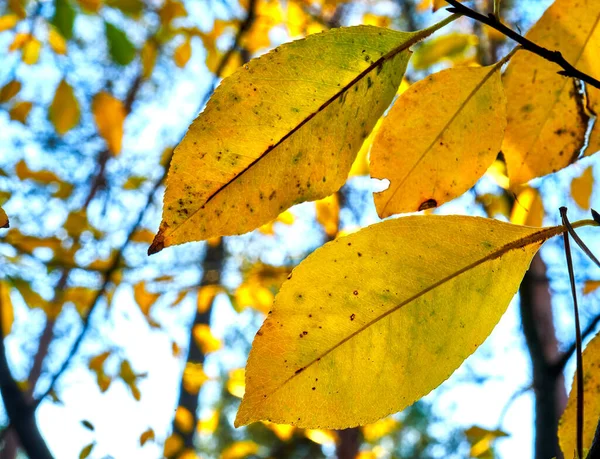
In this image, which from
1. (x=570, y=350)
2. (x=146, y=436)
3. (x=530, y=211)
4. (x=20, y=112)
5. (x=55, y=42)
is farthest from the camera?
(x=146, y=436)

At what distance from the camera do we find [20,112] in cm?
124

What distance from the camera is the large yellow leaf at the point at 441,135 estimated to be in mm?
326

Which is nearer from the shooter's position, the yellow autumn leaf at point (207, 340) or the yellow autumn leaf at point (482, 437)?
the yellow autumn leaf at point (482, 437)

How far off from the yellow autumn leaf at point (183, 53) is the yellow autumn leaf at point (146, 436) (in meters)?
1.09

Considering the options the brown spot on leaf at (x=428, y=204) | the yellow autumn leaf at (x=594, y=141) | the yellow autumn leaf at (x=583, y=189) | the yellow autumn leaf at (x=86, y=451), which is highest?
the yellow autumn leaf at (x=583, y=189)

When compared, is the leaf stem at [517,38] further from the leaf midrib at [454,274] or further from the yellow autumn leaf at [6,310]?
the yellow autumn leaf at [6,310]

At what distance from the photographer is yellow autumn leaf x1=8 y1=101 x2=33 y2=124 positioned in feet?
4.02

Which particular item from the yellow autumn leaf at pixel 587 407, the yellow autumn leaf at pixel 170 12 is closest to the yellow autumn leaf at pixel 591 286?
the yellow autumn leaf at pixel 587 407

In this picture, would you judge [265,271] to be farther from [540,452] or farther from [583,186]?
[583,186]

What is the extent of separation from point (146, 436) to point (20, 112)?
1.01 metres

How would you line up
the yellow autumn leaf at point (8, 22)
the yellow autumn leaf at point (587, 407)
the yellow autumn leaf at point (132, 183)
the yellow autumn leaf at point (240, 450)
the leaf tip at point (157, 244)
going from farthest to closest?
the yellow autumn leaf at point (240, 450) < the yellow autumn leaf at point (132, 183) < the yellow autumn leaf at point (8, 22) < the yellow autumn leaf at point (587, 407) < the leaf tip at point (157, 244)

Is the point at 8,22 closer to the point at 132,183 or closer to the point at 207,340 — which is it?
the point at 132,183

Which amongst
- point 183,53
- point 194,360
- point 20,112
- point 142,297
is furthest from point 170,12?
point 194,360

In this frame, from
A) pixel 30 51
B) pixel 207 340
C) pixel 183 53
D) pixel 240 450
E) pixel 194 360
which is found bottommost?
pixel 240 450
